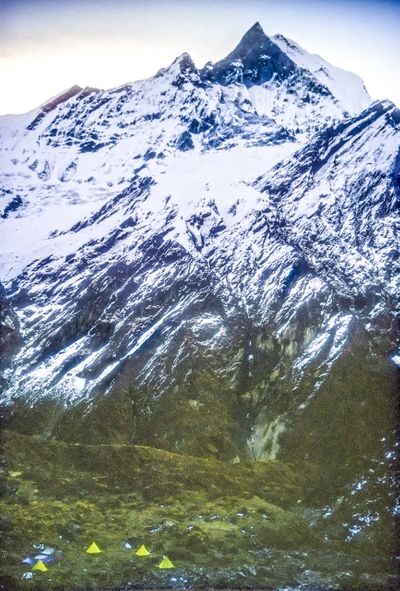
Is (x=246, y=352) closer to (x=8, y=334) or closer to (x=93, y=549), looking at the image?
(x=8, y=334)

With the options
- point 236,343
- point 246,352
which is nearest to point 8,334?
point 236,343

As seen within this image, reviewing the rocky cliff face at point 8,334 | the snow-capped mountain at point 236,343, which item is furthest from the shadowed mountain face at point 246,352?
the rocky cliff face at point 8,334

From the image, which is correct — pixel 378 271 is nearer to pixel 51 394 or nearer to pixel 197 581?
pixel 51 394

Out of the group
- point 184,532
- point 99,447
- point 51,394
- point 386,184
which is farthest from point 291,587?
point 386,184

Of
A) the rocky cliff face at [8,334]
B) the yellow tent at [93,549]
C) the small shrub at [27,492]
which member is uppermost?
the rocky cliff face at [8,334]

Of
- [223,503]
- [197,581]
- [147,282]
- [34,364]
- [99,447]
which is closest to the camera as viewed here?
[197,581]

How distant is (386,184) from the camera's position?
19725cm

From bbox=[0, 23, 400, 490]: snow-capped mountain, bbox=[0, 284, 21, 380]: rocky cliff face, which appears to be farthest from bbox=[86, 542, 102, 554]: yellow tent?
bbox=[0, 284, 21, 380]: rocky cliff face

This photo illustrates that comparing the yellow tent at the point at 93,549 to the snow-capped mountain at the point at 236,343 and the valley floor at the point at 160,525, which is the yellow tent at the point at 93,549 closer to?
the valley floor at the point at 160,525

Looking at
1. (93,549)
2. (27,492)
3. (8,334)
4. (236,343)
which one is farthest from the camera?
(8,334)

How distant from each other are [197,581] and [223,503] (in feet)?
99.8

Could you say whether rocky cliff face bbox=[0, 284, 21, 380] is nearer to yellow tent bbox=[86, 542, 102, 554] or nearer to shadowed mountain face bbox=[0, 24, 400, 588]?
shadowed mountain face bbox=[0, 24, 400, 588]

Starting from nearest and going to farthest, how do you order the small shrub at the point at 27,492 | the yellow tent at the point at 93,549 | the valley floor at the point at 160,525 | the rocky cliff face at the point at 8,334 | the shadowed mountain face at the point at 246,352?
the valley floor at the point at 160,525 → the yellow tent at the point at 93,549 → the small shrub at the point at 27,492 → the shadowed mountain face at the point at 246,352 → the rocky cliff face at the point at 8,334

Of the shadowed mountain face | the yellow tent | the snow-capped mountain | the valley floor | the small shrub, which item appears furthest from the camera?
the snow-capped mountain
